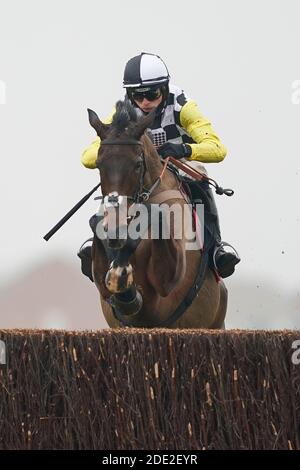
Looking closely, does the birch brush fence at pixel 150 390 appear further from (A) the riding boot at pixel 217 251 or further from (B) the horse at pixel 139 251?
(A) the riding boot at pixel 217 251

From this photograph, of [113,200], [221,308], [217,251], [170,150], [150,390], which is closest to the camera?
[150,390]

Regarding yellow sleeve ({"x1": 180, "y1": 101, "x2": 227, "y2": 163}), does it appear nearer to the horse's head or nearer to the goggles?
the goggles

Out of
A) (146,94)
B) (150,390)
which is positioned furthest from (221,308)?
(150,390)

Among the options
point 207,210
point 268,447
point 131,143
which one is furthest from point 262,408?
point 207,210

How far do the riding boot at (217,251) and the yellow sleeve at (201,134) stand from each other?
32cm

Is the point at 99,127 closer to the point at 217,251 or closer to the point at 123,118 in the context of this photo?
the point at 123,118

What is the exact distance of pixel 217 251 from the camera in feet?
36.9

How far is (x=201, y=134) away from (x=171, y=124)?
0.83ft

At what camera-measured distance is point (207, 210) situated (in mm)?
11281

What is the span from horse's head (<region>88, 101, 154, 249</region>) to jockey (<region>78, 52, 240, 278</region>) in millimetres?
859

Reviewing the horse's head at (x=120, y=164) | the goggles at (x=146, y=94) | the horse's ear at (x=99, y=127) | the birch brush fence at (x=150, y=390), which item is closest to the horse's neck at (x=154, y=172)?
the horse's head at (x=120, y=164)

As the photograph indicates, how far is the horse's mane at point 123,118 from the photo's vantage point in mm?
9875
